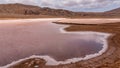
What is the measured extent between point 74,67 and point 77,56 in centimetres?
391

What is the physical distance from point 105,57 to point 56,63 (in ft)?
13.4

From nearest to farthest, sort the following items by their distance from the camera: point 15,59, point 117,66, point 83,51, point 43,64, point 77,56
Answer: point 117,66, point 43,64, point 15,59, point 77,56, point 83,51

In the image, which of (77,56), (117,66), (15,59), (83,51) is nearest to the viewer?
(117,66)

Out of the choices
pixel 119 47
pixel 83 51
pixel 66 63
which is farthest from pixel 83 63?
pixel 119 47

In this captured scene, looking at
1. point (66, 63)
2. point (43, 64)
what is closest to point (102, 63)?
point (66, 63)

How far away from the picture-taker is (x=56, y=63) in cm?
1560

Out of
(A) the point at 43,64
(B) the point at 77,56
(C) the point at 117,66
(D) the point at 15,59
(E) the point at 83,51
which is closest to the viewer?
(C) the point at 117,66

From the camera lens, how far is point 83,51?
66.6 ft

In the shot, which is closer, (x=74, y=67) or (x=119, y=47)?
(x=74, y=67)

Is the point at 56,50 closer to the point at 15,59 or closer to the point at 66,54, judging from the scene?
the point at 66,54

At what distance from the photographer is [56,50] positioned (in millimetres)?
20703

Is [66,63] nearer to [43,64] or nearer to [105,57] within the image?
[43,64]

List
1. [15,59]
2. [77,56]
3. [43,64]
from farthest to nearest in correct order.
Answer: [77,56]
[15,59]
[43,64]

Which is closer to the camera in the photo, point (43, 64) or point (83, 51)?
point (43, 64)
